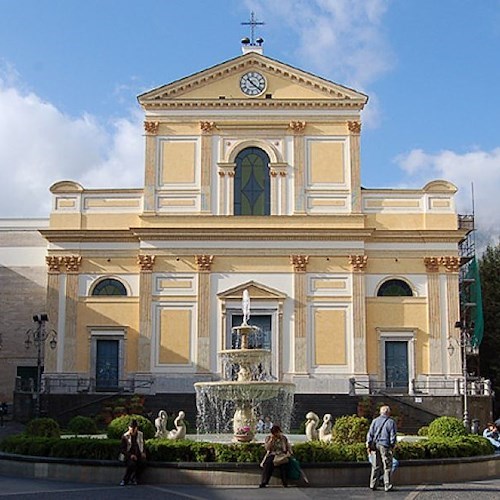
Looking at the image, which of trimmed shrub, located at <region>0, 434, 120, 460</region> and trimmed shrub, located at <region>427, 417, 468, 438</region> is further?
trimmed shrub, located at <region>427, 417, 468, 438</region>

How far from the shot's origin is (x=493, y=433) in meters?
26.9

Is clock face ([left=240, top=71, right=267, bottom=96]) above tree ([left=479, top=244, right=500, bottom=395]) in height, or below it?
above

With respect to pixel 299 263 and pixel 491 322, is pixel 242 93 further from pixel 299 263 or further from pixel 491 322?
pixel 491 322

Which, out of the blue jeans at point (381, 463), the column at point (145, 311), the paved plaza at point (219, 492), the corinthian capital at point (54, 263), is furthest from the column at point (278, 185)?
the blue jeans at point (381, 463)

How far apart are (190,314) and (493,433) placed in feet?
58.0

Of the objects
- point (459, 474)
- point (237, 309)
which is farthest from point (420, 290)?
point (459, 474)

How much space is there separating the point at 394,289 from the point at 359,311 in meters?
2.26

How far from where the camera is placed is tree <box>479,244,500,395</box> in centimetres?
5009

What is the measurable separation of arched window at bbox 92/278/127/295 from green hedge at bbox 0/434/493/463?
22.2 m

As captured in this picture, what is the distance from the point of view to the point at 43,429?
2175 cm

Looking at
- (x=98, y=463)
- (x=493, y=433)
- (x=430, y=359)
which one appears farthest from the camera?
(x=430, y=359)

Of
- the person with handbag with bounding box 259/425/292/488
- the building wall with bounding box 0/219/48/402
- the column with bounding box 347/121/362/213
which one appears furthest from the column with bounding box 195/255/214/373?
the person with handbag with bounding box 259/425/292/488

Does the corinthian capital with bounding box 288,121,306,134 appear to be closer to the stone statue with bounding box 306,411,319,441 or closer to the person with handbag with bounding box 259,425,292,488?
the stone statue with bounding box 306,411,319,441

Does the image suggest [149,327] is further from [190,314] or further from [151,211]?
[151,211]
